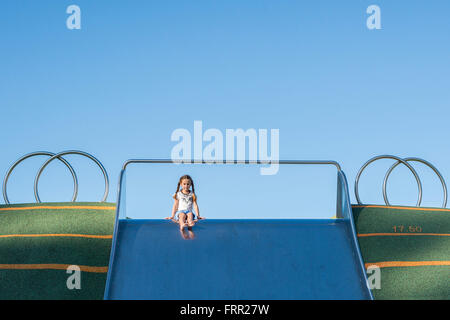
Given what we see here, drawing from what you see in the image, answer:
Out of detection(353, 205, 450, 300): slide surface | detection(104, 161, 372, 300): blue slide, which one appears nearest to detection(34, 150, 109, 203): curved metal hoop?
detection(104, 161, 372, 300): blue slide

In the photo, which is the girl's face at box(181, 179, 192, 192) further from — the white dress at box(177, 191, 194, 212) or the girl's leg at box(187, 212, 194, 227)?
the girl's leg at box(187, 212, 194, 227)

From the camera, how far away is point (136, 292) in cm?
782

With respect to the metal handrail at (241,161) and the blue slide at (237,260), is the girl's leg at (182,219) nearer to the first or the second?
the blue slide at (237,260)

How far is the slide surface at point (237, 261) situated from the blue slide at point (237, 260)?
14mm

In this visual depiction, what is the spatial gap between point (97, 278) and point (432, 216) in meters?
6.03

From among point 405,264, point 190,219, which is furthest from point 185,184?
point 405,264

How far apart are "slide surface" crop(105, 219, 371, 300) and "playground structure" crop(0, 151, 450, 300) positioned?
1cm

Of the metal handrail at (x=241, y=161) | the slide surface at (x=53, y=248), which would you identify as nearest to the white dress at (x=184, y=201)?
the metal handrail at (x=241, y=161)

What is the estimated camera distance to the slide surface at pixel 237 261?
25.9 ft

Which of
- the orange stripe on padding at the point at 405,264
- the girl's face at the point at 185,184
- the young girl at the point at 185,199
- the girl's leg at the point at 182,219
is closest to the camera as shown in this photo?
the orange stripe on padding at the point at 405,264

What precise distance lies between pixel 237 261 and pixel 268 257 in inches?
18.9

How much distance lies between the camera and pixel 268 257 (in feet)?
27.8
